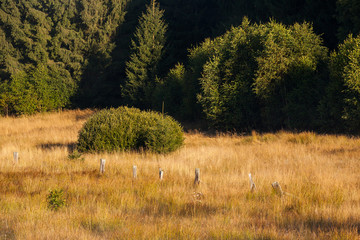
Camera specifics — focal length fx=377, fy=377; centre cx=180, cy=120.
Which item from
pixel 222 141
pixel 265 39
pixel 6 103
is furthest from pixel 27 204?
pixel 6 103

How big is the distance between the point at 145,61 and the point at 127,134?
25.1 m

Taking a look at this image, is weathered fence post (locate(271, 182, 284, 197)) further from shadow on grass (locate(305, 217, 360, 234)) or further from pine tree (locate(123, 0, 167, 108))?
pine tree (locate(123, 0, 167, 108))

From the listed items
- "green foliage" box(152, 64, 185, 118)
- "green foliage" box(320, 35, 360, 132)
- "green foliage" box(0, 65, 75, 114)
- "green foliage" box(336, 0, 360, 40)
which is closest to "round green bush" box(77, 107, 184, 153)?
"green foliage" box(320, 35, 360, 132)

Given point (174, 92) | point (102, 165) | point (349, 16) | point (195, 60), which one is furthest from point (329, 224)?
point (174, 92)

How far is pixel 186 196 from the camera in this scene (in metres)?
8.38

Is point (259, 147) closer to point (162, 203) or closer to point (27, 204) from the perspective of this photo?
point (162, 203)

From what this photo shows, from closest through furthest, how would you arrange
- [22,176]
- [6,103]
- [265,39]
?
1. [22,176]
2. [265,39]
3. [6,103]

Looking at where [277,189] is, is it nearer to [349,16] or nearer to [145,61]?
[349,16]

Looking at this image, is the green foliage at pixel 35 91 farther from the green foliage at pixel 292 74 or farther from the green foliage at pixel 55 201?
the green foliage at pixel 55 201

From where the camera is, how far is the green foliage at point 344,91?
18703mm

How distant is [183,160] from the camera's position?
1348 centimetres

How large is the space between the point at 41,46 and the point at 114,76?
29.6 ft

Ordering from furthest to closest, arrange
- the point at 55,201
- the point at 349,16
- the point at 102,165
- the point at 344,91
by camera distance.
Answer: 1. the point at 349,16
2. the point at 344,91
3. the point at 102,165
4. the point at 55,201

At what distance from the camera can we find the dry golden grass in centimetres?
580
